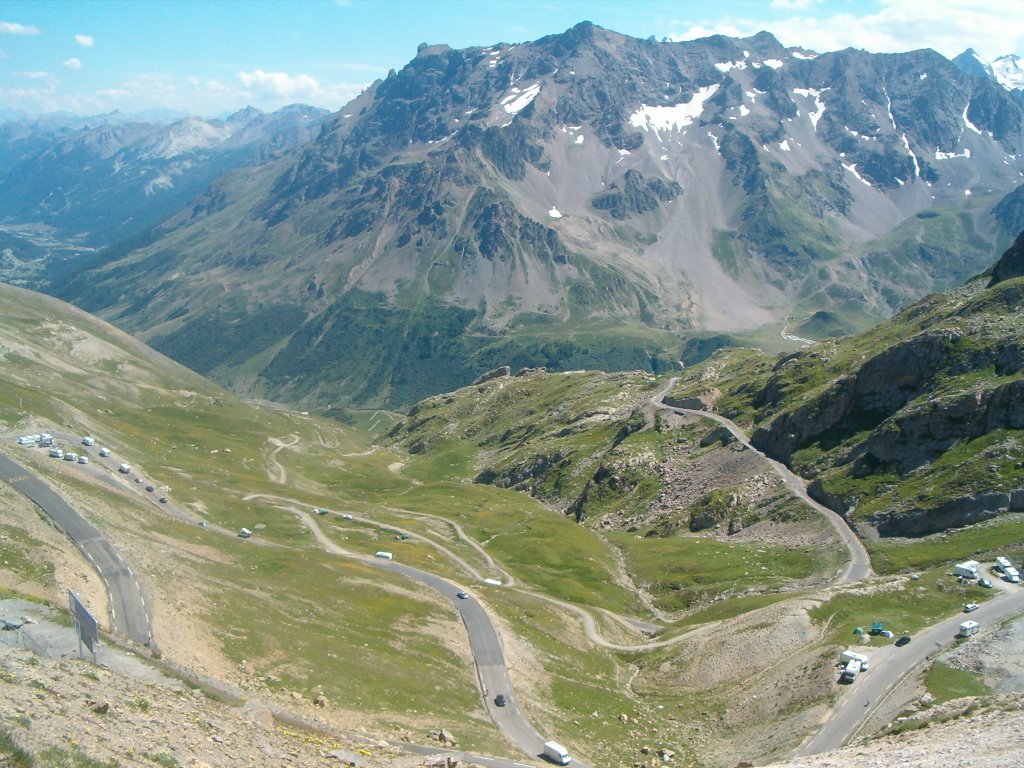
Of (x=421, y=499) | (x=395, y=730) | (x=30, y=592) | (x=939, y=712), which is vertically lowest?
(x=421, y=499)

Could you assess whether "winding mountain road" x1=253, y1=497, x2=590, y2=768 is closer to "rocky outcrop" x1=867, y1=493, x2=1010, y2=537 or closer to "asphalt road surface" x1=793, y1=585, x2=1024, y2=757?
"asphalt road surface" x1=793, y1=585, x2=1024, y2=757

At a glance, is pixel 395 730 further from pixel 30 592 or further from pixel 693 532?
pixel 693 532

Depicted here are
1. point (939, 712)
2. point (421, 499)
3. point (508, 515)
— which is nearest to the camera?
point (939, 712)

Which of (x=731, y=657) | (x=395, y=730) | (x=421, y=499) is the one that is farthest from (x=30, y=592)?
(x=421, y=499)

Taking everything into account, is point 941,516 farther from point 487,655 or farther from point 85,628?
point 85,628

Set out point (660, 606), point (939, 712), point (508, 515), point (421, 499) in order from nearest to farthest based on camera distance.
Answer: point (939, 712)
point (660, 606)
point (508, 515)
point (421, 499)

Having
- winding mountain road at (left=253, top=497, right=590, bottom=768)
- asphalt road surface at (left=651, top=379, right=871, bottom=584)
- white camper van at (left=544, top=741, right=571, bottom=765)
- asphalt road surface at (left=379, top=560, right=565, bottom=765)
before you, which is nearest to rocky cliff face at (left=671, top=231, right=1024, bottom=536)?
asphalt road surface at (left=651, top=379, right=871, bottom=584)
